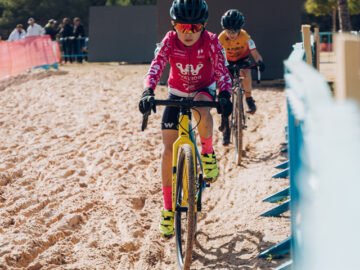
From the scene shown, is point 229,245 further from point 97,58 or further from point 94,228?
point 97,58

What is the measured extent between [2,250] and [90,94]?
330 inches

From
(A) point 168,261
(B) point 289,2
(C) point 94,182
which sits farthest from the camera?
(B) point 289,2

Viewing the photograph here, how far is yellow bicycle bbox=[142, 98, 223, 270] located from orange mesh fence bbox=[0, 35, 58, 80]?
45.5 ft

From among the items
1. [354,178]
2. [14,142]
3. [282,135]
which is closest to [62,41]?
[14,142]

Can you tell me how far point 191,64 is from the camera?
4648 mm

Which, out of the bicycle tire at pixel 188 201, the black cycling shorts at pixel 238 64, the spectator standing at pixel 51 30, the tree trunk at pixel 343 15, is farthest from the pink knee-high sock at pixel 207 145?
the spectator standing at pixel 51 30

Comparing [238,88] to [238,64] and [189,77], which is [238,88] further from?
[189,77]

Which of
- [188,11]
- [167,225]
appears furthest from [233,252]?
[188,11]

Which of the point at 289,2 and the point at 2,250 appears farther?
the point at 289,2

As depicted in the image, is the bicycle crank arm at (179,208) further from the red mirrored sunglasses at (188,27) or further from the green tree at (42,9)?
the green tree at (42,9)

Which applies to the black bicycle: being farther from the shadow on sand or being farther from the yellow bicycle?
the yellow bicycle

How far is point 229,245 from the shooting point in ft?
15.7

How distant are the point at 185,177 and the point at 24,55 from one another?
591 inches

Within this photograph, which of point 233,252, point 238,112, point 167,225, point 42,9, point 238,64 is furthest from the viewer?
point 42,9
